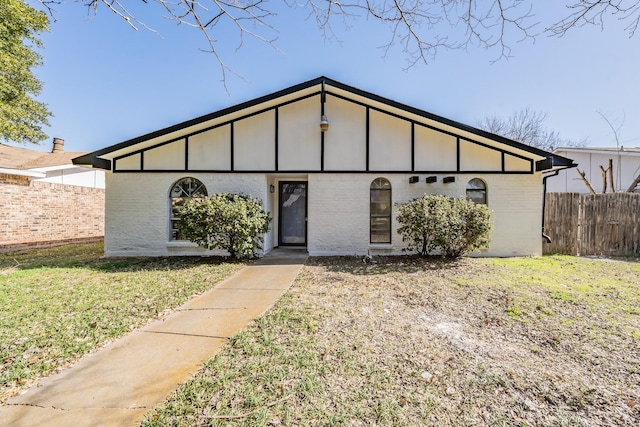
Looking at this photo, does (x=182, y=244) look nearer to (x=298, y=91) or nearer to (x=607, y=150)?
(x=298, y=91)

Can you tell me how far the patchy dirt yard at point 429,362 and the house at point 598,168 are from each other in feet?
49.1

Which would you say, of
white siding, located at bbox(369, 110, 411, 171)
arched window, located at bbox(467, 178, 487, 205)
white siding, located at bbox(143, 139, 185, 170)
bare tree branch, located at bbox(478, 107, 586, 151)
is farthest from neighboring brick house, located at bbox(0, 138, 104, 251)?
bare tree branch, located at bbox(478, 107, 586, 151)

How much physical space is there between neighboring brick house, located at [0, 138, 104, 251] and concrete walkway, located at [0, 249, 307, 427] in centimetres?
1115

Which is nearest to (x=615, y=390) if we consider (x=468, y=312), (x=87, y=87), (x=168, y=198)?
(x=468, y=312)

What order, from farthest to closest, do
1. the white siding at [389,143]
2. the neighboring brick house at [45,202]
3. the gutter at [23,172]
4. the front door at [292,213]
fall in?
the neighboring brick house at [45,202]
the gutter at [23,172]
the front door at [292,213]
the white siding at [389,143]

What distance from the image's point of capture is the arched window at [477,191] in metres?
8.89

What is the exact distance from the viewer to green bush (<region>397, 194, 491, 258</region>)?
23.6ft

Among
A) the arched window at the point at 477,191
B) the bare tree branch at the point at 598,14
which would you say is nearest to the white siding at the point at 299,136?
the arched window at the point at 477,191

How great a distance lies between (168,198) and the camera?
8953mm

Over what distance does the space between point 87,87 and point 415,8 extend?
31.9ft

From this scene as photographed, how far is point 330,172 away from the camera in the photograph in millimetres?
8844

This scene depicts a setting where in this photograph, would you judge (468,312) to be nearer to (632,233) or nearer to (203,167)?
(203,167)

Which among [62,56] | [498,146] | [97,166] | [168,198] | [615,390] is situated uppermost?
[62,56]

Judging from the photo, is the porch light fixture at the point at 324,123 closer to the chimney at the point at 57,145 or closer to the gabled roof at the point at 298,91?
the gabled roof at the point at 298,91
